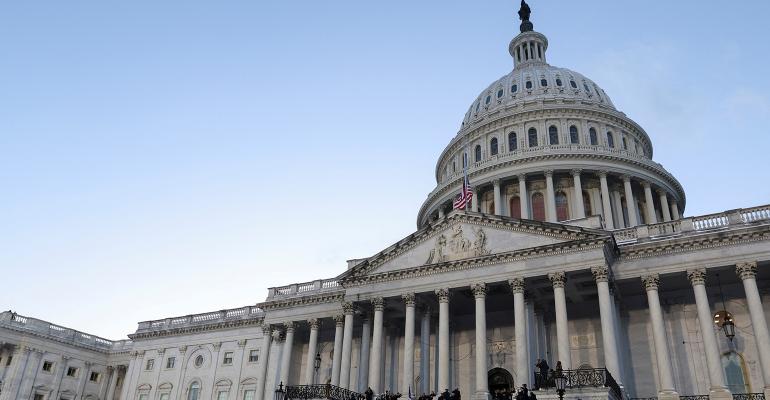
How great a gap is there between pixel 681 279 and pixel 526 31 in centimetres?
5413

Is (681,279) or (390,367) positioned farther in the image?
(390,367)

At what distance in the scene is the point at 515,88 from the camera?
70688mm

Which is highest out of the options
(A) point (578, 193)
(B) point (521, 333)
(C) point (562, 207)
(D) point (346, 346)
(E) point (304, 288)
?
(A) point (578, 193)

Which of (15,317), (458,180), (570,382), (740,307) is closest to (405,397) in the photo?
(570,382)

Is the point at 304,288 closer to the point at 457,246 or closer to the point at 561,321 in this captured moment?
the point at 457,246

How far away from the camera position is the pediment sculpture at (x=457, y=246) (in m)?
39.6

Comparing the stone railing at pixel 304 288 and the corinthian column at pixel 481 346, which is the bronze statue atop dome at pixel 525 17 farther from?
the corinthian column at pixel 481 346

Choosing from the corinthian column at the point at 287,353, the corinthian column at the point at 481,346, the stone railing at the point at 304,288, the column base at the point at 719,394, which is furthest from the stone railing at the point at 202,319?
the column base at the point at 719,394

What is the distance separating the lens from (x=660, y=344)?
3447cm

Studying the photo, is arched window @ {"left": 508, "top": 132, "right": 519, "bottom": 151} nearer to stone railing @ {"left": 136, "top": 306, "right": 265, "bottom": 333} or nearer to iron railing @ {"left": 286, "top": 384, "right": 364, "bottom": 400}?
stone railing @ {"left": 136, "top": 306, "right": 265, "bottom": 333}

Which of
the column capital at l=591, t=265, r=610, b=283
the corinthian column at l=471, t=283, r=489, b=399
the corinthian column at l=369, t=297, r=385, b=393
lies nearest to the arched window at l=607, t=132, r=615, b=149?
the column capital at l=591, t=265, r=610, b=283

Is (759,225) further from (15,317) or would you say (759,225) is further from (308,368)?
(15,317)

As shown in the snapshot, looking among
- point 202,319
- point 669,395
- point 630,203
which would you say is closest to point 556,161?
point 630,203

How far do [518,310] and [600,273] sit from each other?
500 cm
